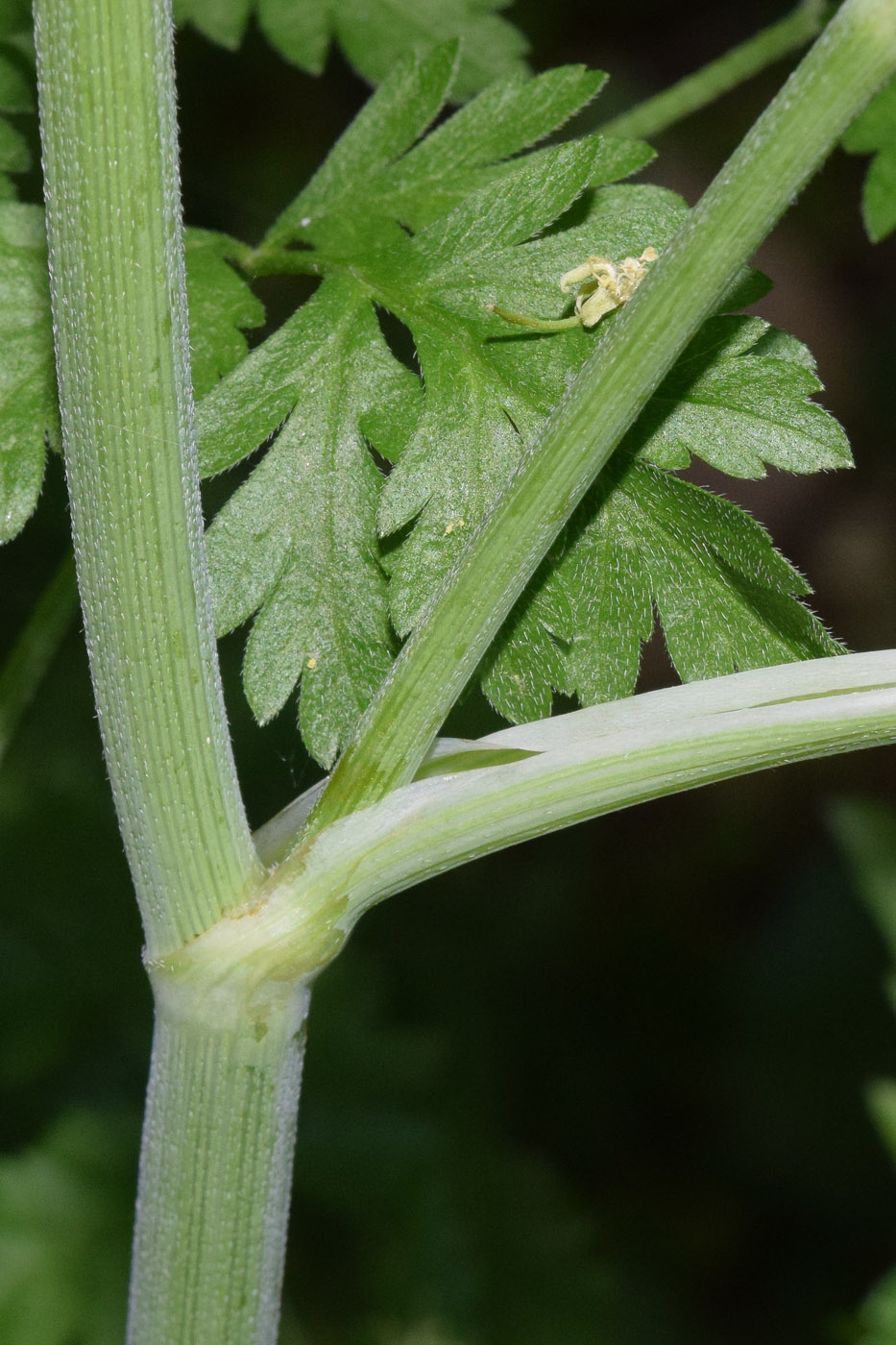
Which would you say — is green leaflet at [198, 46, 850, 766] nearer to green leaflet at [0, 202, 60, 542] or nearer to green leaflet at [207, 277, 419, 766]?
green leaflet at [207, 277, 419, 766]

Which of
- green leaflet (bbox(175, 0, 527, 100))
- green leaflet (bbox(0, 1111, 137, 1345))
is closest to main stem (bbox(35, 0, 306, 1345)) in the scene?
green leaflet (bbox(175, 0, 527, 100))

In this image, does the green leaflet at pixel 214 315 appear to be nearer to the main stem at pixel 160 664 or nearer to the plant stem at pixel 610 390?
the main stem at pixel 160 664

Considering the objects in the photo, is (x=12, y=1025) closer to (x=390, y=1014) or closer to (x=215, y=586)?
(x=390, y=1014)

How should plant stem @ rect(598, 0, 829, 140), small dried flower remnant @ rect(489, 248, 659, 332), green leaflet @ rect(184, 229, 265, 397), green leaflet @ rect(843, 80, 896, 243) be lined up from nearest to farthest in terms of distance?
small dried flower remnant @ rect(489, 248, 659, 332), green leaflet @ rect(184, 229, 265, 397), green leaflet @ rect(843, 80, 896, 243), plant stem @ rect(598, 0, 829, 140)

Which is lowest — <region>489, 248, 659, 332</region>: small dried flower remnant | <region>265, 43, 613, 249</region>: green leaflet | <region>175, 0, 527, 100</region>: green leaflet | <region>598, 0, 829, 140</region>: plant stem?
<region>489, 248, 659, 332</region>: small dried flower remnant

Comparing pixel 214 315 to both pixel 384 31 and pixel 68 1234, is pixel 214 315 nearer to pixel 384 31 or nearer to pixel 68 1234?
pixel 384 31

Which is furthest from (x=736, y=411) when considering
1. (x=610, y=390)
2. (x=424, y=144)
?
(x=424, y=144)

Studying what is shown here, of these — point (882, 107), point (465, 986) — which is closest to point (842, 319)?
point (465, 986)
